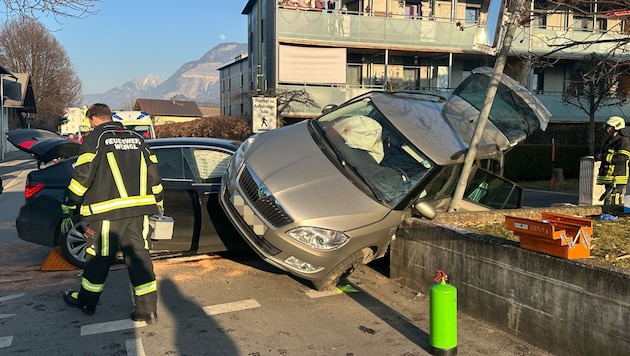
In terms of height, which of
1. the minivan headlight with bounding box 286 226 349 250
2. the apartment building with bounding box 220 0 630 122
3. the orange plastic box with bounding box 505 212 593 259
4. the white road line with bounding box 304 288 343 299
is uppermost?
the apartment building with bounding box 220 0 630 122

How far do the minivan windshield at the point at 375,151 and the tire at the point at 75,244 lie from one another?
2974mm

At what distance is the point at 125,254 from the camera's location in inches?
168

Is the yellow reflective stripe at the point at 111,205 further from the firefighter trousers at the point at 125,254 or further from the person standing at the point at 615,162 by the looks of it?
the person standing at the point at 615,162

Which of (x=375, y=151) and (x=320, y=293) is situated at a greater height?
(x=375, y=151)

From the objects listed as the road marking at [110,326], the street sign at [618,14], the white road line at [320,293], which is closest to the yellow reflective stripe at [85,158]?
the road marking at [110,326]

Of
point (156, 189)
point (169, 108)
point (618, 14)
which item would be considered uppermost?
point (169, 108)

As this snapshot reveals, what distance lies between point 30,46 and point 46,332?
5555cm

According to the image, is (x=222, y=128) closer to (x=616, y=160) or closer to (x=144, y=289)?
(x=616, y=160)

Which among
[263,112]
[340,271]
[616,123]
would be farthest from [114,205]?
[263,112]

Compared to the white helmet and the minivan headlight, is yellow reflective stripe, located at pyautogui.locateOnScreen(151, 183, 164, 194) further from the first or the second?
the white helmet

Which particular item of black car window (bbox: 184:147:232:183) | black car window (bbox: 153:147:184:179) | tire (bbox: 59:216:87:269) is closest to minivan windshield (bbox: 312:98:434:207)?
black car window (bbox: 184:147:232:183)

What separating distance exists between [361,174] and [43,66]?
56.9 meters

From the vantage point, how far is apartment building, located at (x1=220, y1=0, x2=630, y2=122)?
72.2ft

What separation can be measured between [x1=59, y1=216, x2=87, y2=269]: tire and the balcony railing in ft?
58.2
